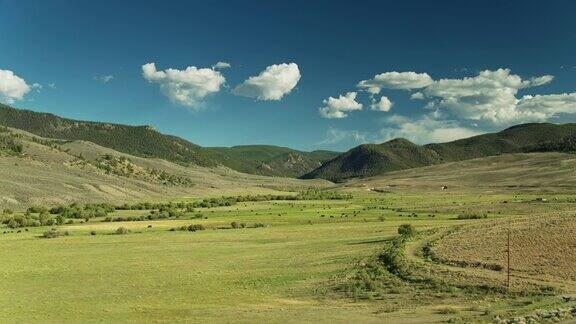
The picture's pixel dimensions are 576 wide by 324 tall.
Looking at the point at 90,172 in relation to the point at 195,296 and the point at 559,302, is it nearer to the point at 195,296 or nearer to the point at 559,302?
the point at 195,296

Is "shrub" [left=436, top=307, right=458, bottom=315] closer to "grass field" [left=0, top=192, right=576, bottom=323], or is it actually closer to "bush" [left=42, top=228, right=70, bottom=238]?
"grass field" [left=0, top=192, right=576, bottom=323]

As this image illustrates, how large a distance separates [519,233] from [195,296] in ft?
95.5

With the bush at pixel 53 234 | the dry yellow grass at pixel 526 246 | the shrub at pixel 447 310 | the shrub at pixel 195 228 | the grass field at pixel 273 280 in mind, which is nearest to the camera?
the shrub at pixel 447 310

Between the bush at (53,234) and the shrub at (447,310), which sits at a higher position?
the shrub at (447,310)

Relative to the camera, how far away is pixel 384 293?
35.6 m

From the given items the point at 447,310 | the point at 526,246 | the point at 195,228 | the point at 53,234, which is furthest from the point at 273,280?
the point at 53,234

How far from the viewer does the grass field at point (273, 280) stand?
103 feet

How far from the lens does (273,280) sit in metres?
41.5

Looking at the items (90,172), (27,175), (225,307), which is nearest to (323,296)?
(225,307)

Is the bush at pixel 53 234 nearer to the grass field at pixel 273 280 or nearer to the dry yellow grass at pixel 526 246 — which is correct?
the grass field at pixel 273 280

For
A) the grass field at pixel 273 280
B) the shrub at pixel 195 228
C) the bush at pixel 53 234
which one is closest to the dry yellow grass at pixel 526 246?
the grass field at pixel 273 280

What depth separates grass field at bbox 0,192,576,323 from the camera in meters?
31.5

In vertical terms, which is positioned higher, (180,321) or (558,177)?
(558,177)

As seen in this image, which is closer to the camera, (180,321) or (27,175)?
(180,321)
